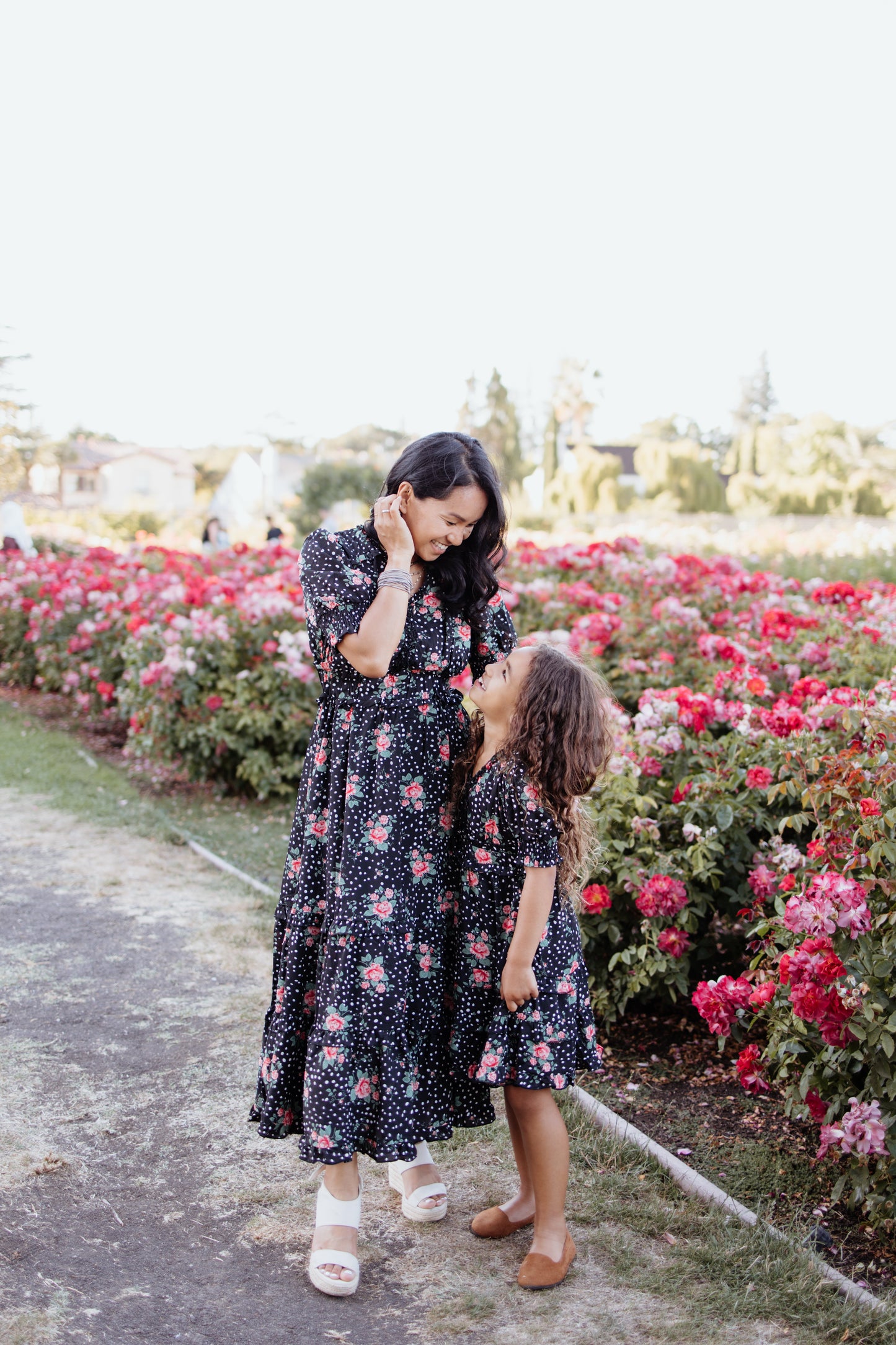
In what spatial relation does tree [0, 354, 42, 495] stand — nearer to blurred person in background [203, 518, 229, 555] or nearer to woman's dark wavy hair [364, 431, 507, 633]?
blurred person in background [203, 518, 229, 555]

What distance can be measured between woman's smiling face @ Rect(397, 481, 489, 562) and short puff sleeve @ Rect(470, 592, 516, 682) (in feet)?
0.63

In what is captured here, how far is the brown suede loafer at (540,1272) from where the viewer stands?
7.20 ft

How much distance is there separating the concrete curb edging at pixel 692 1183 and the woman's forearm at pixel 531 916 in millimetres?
833

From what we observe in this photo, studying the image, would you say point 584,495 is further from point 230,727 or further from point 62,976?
point 62,976

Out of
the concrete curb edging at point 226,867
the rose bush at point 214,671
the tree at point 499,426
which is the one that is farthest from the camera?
the tree at point 499,426

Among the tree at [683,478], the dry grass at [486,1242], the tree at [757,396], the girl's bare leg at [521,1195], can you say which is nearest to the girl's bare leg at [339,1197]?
the dry grass at [486,1242]

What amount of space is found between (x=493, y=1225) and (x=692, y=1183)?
0.48 meters

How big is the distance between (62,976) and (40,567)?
20.9 feet

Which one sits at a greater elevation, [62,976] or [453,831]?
[453,831]

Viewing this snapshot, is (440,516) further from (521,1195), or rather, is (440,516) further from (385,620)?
(521,1195)

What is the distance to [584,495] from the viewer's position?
32562 millimetres

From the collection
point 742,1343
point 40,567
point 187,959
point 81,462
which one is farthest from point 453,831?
point 81,462

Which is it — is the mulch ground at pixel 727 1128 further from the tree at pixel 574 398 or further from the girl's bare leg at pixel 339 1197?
the tree at pixel 574 398

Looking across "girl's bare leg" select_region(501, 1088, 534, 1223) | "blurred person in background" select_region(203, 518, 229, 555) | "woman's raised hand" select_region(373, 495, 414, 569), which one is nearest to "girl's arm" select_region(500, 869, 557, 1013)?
"girl's bare leg" select_region(501, 1088, 534, 1223)
